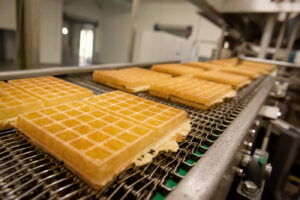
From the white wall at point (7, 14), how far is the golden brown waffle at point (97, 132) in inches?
262

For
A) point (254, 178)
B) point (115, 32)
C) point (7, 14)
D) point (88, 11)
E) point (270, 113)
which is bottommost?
point (254, 178)

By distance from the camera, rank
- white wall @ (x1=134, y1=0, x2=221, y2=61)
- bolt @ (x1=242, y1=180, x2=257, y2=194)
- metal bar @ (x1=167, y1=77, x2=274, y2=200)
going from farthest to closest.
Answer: white wall @ (x1=134, y1=0, x2=221, y2=61) < bolt @ (x1=242, y1=180, x2=257, y2=194) < metal bar @ (x1=167, y1=77, x2=274, y2=200)

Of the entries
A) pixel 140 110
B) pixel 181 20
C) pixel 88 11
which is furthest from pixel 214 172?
pixel 88 11

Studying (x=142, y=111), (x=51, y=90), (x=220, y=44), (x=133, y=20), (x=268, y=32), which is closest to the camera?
(x=142, y=111)

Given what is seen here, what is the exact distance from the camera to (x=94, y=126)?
30.4 inches

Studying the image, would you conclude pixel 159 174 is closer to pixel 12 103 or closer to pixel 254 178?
pixel 254 178

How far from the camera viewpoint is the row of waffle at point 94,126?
0.59 metres

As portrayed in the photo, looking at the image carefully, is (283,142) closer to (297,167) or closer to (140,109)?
(297,167)

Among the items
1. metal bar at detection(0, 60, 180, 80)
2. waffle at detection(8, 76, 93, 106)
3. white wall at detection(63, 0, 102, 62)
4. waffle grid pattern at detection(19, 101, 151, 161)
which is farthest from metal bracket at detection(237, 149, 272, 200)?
white wall at detection(63, 0, 102, 62)

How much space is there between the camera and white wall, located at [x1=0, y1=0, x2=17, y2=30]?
227 inches

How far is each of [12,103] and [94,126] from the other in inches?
17.6

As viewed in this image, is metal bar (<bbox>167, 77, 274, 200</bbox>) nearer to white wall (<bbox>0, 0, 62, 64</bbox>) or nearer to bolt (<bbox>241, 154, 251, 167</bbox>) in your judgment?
bolt (<bbox>241, 154, 251, 167</bbox>)

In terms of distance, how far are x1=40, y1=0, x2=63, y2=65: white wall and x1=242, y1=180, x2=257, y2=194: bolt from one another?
32.1 ft

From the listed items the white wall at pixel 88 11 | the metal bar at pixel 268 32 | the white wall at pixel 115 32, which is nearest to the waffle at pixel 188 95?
the metal bar at pixel 268 32
